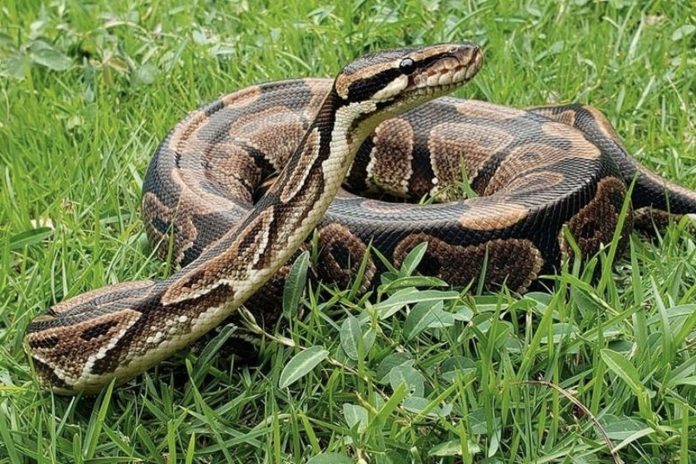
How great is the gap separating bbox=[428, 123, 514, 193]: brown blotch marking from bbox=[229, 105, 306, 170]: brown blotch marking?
1010 mm

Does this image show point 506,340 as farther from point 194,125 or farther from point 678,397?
point 194,125

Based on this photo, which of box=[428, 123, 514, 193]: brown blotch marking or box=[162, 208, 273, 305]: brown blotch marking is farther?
box=[428, 123, 514, 193]: brown blotch marking

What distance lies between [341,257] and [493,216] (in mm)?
868

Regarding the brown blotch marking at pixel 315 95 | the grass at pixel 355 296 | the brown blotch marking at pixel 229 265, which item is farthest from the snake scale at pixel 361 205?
the brown blotch marking at pixel 315 95

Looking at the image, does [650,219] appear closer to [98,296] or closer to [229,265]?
[229,265]

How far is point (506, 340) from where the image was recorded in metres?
4.33

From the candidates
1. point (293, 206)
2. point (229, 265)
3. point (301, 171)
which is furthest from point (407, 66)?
point (229, 265)

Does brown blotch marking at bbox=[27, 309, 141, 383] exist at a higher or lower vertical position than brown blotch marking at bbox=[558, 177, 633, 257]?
lower

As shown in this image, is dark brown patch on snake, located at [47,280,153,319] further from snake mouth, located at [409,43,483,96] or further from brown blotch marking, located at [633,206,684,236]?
brown blotch marking, located at [633,206,684,236]

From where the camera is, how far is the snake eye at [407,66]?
4723 millimetres

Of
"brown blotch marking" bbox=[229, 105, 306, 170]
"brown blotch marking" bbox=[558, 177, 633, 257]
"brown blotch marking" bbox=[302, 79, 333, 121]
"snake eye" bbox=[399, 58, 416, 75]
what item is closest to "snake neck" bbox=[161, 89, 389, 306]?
"snake eye" bbox=[399, 58, 416, 75]

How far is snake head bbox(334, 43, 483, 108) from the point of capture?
472 centimetres

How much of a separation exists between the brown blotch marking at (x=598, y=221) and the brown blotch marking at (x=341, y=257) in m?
1.09

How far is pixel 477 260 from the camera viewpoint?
508 cm
